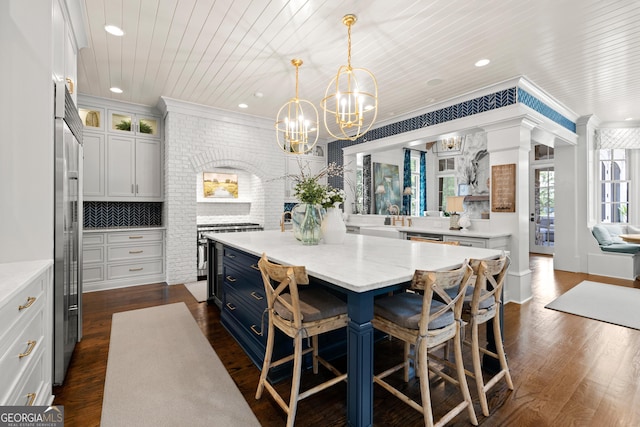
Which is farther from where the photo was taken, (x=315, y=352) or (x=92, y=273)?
(x=92, y=273)

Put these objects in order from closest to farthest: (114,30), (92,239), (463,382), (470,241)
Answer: (463,382)
(114,30)
(470,241)
(92,239)

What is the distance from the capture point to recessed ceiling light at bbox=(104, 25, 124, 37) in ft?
9.04

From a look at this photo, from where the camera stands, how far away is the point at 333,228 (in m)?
2.70

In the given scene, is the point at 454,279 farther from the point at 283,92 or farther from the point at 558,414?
the point at 283,92

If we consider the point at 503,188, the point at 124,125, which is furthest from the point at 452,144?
the point at 124,125

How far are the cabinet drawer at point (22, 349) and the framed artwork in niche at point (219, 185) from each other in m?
4.06

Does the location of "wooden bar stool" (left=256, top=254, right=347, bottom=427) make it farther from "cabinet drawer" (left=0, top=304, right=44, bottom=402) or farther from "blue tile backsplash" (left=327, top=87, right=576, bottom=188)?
"blue tile backsplash" (left=327, top=87, right=576, bottom=188)

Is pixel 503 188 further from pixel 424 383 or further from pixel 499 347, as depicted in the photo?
pixel 424 383

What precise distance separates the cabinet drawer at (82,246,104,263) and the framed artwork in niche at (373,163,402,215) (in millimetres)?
5541

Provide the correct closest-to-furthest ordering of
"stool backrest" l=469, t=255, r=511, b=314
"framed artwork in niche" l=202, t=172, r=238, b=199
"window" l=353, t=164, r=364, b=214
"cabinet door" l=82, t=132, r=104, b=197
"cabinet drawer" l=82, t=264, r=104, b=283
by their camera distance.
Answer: "stool backrest" l=469, t=255, r=511, b=314
"cabinet drawer" l=82, t=264, r=104, b=283
"cabinet door" l=82, t=132, r=104, b=197
"framed artwork in niche" l=202, t=172, r=238, b=199
"window" l=353, t=164, r=364, b=214

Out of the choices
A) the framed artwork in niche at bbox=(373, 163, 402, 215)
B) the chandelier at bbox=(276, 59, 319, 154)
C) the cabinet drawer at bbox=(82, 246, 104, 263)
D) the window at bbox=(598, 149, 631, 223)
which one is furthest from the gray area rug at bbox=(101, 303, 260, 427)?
the window at bbox=(598, 149, 631, 223)

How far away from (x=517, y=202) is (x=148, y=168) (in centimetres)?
566

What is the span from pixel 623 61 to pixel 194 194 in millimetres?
5946

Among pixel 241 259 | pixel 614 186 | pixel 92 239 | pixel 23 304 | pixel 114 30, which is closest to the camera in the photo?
pixel 23 304
